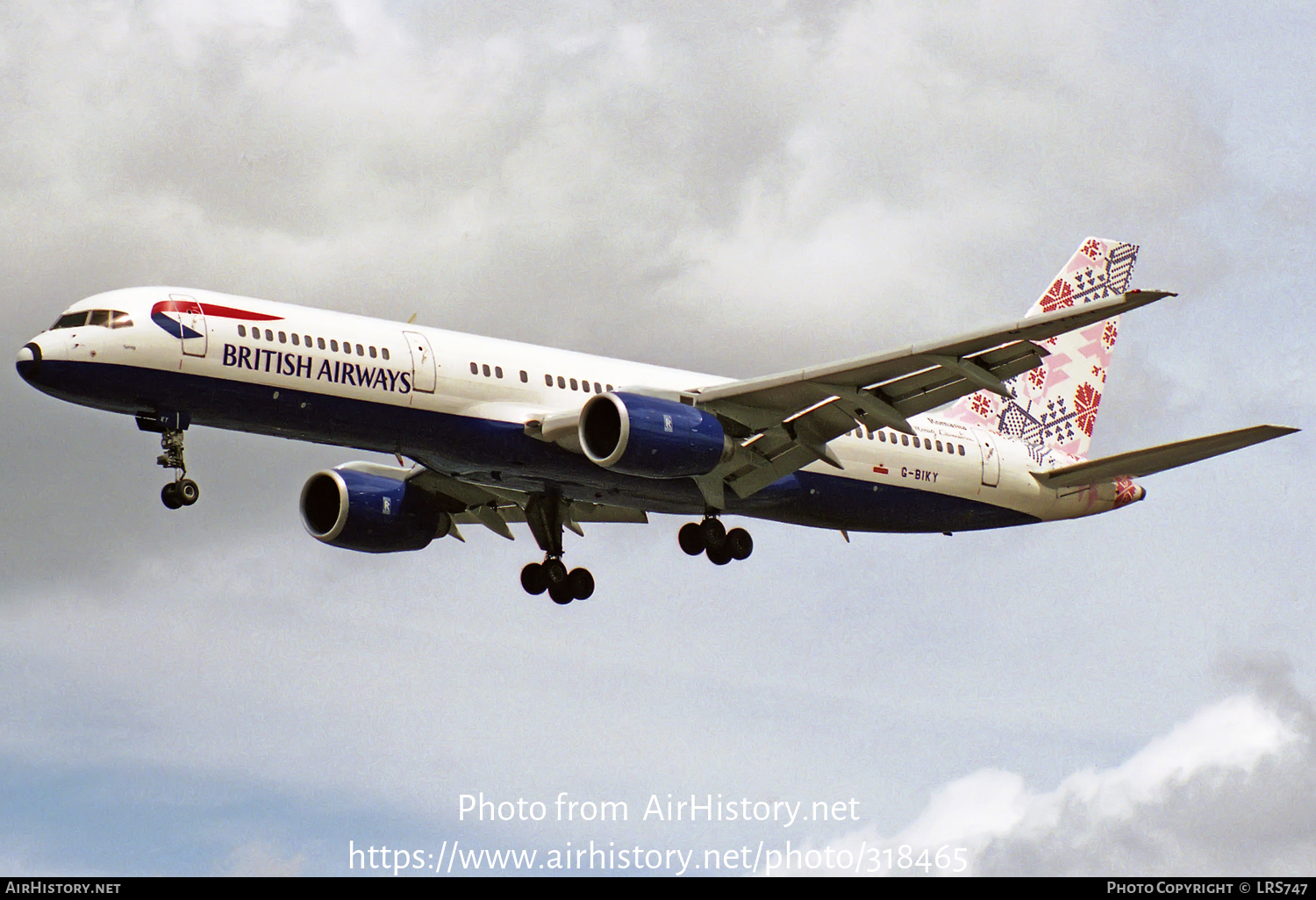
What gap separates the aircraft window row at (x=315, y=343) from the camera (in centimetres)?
3391

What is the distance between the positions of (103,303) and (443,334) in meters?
6.75

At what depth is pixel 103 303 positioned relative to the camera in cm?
3362

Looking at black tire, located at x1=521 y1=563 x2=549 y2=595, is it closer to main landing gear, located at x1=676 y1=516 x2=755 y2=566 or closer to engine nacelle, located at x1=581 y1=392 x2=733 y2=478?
main landing gear, located at x1=676 y1=516 x2=755 y2=566

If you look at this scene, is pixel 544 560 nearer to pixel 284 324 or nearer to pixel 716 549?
pixel 716 549

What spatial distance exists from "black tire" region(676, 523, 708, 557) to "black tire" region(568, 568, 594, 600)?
330 centimetres

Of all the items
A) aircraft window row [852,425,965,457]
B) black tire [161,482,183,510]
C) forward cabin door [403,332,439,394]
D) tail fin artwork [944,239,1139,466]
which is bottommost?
black tire [161,482,183,510]

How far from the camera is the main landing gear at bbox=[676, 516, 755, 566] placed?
39281mm

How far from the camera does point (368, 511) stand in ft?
137

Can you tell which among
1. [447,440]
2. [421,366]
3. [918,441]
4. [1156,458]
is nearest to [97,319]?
[421,366]

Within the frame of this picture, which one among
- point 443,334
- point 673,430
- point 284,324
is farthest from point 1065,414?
point 284,324

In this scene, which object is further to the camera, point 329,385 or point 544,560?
point 544,560

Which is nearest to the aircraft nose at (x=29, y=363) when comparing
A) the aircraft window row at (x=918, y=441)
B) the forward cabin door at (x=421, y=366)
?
the forward cabin door at (x=421, y=366)

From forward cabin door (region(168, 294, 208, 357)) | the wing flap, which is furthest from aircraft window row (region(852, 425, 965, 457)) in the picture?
forward cabin door (region(168, 294, 208, 357))

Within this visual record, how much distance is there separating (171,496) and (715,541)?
12172mm
